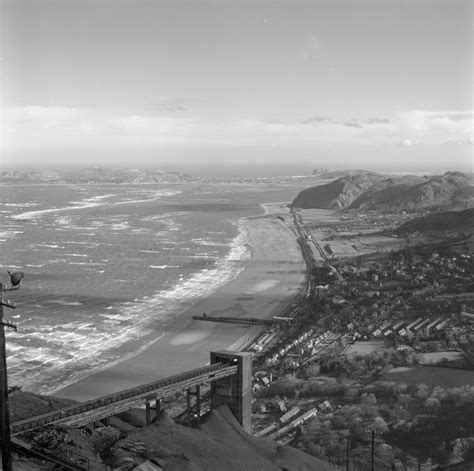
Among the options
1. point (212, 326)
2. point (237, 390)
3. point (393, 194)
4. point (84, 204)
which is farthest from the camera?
point (393, 194)

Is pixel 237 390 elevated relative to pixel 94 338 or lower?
elevated

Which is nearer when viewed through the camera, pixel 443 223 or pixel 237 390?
pixel 237 390

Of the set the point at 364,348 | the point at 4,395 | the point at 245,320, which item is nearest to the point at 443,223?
the point at 245,320

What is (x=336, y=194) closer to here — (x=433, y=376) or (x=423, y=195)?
(x=423, y=195)

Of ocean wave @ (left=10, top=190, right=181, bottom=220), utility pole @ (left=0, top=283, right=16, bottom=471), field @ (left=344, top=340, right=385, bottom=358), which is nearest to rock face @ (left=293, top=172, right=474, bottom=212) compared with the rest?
ocean wave @ (left=10, top=190, right=181, bottom=220)

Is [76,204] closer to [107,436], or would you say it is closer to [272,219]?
[272,219]

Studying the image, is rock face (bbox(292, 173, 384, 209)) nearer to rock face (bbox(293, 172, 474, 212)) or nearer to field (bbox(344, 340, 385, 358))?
rock face (bbox(293, 172, 474, 212))

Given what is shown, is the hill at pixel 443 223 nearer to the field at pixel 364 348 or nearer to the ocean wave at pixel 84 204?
the field at pixel 364 348
